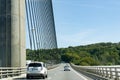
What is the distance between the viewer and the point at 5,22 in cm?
4206

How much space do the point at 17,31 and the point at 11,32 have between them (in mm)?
798

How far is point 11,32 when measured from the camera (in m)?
42.2

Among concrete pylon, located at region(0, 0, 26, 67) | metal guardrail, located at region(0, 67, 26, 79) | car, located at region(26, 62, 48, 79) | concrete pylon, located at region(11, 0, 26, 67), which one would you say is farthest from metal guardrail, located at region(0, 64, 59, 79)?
car, located at region(26, 62, 48, 79)

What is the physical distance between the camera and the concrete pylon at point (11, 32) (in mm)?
42156

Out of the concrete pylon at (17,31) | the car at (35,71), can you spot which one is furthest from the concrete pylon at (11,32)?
the car at (35,71)

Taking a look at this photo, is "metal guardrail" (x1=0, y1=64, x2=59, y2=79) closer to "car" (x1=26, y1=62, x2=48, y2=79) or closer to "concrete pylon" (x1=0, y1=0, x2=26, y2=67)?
"concrete pylon" (x1=0, y1=0, x2=26, y2=67)

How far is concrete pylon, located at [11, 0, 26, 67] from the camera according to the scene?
4238cm

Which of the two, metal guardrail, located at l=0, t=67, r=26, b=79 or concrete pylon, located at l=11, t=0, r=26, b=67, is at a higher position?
concrete pylon, located at l=11, t=0, r=26, b=67

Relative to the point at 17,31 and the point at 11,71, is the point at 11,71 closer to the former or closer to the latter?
the point at 11,71

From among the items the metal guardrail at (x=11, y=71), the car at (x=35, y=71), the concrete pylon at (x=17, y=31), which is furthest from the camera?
the concrete pylon at (x=17, y=31)

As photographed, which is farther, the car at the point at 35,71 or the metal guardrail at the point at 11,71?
the car at the point at 35,71

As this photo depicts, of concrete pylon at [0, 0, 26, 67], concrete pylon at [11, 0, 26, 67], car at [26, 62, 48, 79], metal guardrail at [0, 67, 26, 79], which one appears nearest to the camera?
metal guardrail at [0, 67, 26, 79]

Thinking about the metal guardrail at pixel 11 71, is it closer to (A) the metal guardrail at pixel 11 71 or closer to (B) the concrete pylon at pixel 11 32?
(A) the metal guardrail at pixel 11 71

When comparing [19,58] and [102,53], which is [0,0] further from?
[102,53]
